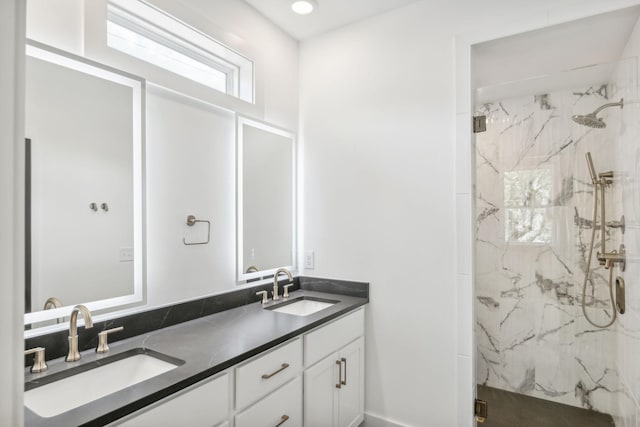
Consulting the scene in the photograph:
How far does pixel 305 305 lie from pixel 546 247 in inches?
55.3

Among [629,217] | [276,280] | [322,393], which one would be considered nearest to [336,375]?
[322,393]

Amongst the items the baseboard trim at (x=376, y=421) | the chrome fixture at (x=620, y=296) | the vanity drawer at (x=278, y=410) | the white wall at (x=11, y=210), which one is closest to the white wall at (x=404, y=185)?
the baseboard trim at (x=376, y=421)

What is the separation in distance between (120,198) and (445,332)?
5.85 feet

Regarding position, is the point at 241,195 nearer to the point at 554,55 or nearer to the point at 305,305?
the point at 305,305

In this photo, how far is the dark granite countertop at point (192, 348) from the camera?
0.93 m

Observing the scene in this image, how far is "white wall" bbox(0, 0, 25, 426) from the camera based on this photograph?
21.4 inches

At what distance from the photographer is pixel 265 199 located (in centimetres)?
223

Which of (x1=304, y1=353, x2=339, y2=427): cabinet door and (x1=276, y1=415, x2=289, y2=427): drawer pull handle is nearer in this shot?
(x1=276, y1=415, x2=289, y2=427): drawer pull handle

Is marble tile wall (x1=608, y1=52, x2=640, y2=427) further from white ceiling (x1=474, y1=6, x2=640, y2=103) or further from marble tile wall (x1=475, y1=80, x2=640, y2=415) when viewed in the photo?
white ceiling (x1=474, y1=6, x2=640, y2=103)

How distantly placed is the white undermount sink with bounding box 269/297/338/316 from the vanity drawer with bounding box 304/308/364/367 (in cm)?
19

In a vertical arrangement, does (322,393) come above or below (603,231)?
below

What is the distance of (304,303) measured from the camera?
7.57ft

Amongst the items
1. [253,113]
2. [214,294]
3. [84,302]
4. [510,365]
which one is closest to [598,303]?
[510,365]

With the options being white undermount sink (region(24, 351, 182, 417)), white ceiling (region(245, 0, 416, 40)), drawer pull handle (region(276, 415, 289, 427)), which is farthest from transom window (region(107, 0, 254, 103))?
drawer pull handle (region(276, 415, 289, 427))
